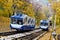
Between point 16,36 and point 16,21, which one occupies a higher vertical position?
point 16,21

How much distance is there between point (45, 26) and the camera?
35.4ft

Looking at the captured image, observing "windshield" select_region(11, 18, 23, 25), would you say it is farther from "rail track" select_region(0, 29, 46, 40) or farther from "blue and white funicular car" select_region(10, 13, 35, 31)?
"rail track" select_region(0, 29, 46, 40)

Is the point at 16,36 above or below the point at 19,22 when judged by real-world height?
below

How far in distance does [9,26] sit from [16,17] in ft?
1.79

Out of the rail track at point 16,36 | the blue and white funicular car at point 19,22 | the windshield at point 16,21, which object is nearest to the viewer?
the rail track at point 16,36

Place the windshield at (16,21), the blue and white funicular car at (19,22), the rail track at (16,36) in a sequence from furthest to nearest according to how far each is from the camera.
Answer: the windshield at (16,21) → the blue and white funicular car at (19,22) → the rail track at (16,36)

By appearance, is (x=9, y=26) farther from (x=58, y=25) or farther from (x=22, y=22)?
(x=58, y=25)

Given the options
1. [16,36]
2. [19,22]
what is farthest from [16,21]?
[16,36]

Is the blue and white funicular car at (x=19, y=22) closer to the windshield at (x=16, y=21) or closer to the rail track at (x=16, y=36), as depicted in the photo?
the windshield at (x=16, y=21)

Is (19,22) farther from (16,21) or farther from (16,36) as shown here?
(16,36)

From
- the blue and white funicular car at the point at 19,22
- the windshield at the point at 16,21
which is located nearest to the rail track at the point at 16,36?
the blue and white funicular car at the point at 19,22

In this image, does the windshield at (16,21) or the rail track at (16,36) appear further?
the windshield at (16,21)

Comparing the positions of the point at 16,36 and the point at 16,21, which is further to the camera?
the point at 16,21

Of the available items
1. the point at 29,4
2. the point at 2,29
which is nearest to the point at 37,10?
the point at 29,4
